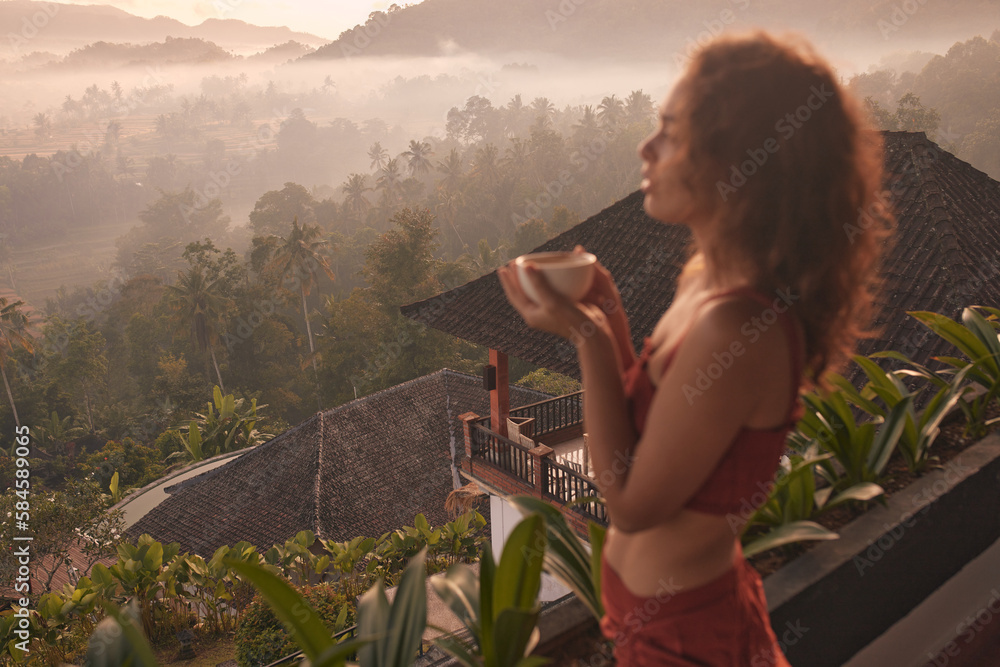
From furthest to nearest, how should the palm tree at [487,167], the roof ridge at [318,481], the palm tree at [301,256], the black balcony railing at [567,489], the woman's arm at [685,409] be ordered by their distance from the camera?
the palm tree at [487,167] < the palm tree at [301,256] < the roof ridge at [318,481] < the black balcony railing at [567,489] < the woman's arm at [685,409]

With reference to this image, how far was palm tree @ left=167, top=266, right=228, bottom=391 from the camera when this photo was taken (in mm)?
37188

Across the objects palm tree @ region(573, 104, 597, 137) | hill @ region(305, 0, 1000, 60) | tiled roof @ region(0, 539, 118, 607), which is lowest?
tiled roof @ region(0, 539, 118, 607)

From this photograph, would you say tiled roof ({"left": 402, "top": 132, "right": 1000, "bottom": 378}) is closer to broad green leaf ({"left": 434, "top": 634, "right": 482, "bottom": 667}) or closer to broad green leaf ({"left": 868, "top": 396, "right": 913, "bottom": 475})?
broad green leaf ({"left": 868, "top": 396, "right": 913, "bottom": 475})

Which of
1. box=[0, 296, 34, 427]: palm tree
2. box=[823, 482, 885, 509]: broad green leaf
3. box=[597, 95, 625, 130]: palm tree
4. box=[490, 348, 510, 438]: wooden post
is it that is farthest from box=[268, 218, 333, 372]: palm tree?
box=[597, 95, 625, 130]: palm tree

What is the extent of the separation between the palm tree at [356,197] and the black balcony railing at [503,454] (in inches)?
2264

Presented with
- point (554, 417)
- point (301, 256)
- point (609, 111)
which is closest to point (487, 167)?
point (609, 111)

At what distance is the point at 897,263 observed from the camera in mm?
6520

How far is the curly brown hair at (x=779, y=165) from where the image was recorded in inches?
40.9

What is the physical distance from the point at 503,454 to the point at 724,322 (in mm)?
7780

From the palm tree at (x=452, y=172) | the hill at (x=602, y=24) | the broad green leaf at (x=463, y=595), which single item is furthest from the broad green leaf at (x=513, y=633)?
the hill at (x=602, y=24)

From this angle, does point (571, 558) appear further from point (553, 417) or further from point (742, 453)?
point (553, 417)

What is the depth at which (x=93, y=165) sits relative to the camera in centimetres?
9238

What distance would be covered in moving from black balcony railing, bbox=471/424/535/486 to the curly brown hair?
675cm

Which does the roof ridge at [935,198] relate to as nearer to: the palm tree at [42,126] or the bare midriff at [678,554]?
the bare midriff at [678,554]
